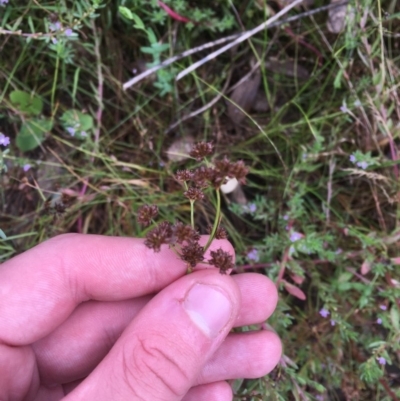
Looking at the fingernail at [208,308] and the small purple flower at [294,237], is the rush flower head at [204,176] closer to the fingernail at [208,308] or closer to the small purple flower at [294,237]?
the fingernail at [208,308]

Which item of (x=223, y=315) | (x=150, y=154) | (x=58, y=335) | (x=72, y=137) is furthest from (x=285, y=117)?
(x=58, y=335)

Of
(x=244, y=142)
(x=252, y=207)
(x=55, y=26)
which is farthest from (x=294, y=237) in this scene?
(x=55, y=26)

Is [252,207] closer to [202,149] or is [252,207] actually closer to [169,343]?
[202,149]

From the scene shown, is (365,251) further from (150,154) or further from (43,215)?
(43,215)

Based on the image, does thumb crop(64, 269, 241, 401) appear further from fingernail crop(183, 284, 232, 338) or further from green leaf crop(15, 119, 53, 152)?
green leaf crop(15, 119, 53, 152)

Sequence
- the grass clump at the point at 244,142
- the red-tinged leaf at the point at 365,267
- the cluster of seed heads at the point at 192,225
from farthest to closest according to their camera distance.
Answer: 1. the grass clump at the point at 244,142
2. the red-tinged leaf at the point at 365,267
3. the cluster of seed heads at the point at 192,225

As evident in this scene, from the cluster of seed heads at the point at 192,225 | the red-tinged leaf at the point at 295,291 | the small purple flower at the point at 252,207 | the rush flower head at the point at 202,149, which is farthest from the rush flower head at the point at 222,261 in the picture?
the small purple flower at the point at 252,207
